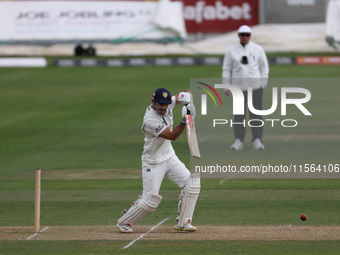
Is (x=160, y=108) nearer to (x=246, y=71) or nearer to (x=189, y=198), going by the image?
(x=189, y=198)

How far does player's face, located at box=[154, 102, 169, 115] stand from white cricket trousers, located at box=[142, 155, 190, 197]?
0.64m

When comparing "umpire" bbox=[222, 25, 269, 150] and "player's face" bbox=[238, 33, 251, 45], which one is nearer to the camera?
"umpire" bbox=[222, 25, 269, 150]

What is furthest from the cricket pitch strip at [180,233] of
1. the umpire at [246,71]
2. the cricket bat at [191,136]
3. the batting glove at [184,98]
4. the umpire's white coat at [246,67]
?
the umpire's white coat at [246,67]

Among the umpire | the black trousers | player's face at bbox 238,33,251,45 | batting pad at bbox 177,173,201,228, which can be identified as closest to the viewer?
batting pad at bbox 177,173,201,228

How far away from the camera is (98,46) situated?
153ft

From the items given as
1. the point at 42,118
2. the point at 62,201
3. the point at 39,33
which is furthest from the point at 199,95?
the point at 39,33

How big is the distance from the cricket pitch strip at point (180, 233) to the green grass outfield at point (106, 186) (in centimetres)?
16

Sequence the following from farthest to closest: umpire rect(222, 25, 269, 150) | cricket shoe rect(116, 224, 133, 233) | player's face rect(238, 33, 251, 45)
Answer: player's face rect(238, 33, 251, 45) < umpire rect(222, 25, 269, 150) < cricket shoe rect(116, 224, 133, 233)

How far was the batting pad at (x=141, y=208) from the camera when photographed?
39.4 ft

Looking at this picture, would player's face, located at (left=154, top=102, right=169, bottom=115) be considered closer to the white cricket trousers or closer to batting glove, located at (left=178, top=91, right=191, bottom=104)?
batting glove, located at (left=178, top=91, right=191, bottom=104)

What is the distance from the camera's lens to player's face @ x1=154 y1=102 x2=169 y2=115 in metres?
11.9

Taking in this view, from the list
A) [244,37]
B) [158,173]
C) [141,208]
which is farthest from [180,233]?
[244,37]

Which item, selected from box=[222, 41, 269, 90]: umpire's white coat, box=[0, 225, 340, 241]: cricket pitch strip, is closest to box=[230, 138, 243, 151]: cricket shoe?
→ box=[222, 41, 269, 90]: umpire's white coat
